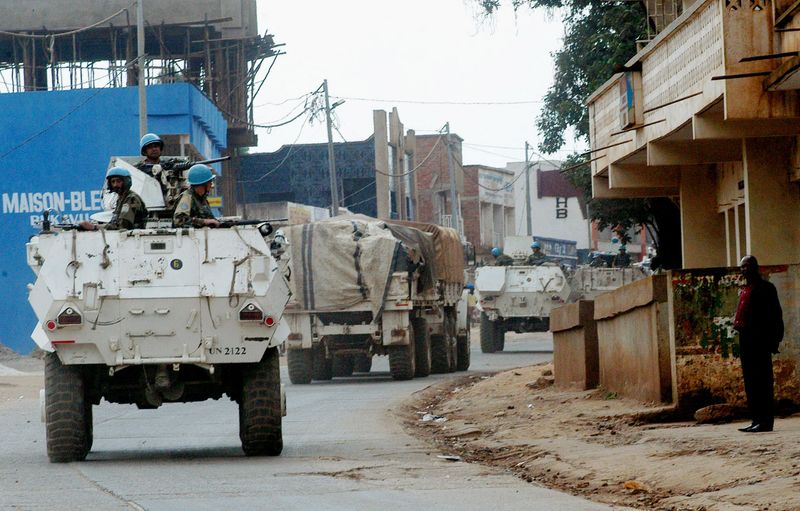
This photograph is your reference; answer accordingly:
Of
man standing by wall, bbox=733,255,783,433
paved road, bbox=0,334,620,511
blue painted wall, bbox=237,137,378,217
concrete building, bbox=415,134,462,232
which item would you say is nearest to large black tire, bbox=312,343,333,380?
paved road, bbox=0,334,620,511

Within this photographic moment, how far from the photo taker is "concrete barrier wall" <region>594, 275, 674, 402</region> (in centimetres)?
1484

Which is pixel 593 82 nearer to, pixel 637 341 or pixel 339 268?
pixel 339 268

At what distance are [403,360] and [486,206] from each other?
5602 cm

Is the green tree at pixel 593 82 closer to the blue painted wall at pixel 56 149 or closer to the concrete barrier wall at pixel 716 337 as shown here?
the concrete barrier wall at pixel 716 337

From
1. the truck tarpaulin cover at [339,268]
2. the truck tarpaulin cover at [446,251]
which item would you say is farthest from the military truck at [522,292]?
the truck tarpaulin cover at [339,268]

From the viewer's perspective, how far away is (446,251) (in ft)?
94.4

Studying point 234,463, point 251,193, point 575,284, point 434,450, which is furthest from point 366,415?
point 251,193

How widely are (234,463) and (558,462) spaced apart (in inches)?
106

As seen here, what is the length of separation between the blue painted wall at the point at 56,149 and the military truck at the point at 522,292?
31.7 feet

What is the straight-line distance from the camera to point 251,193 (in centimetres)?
6256

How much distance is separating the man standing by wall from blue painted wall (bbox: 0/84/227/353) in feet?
95.4

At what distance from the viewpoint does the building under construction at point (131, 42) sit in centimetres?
4462

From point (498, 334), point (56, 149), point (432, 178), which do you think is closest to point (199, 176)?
point (498, 334)

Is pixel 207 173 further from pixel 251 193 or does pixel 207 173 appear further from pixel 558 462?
pixel 251 193
